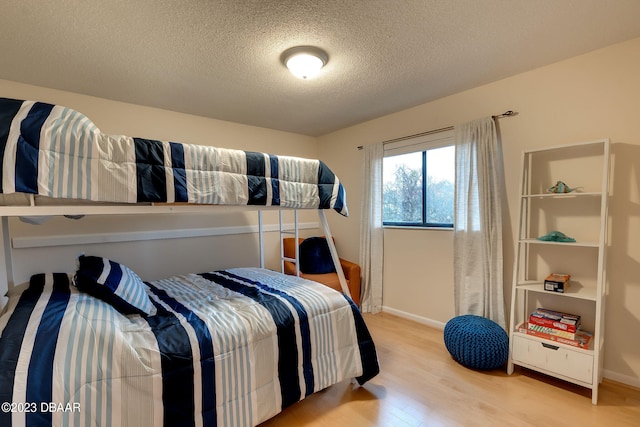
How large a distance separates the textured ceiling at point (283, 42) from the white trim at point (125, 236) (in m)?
1.26

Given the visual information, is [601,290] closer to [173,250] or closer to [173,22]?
[173,22]

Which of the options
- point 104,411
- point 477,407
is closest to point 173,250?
point 104,411

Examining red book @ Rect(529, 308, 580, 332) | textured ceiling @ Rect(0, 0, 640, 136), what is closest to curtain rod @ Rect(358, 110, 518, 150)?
textured ceiling @ Rect(0, 0, 640, 136)

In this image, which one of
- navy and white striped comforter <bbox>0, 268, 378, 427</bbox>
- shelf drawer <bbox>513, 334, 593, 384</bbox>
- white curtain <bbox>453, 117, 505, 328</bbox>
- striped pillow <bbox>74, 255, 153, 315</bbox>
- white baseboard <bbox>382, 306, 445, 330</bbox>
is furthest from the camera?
white baseboard <bbox>382, 306, 445, 330</bbox>

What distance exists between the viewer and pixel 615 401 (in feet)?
5.63

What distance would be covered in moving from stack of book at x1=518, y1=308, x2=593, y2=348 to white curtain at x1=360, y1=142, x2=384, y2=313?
4.81ft

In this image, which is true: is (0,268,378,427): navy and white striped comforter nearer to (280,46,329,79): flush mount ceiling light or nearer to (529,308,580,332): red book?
(529,308,580,332): red book

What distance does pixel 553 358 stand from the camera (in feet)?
6.10

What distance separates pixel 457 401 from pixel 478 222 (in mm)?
1415

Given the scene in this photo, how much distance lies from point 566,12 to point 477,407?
2339mm

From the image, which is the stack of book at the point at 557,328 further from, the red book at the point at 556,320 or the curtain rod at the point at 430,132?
the curtain rod at the point at 430,132

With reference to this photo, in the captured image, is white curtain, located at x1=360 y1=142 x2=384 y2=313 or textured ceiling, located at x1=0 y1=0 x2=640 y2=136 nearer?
textured ceiling, located at x1=0 y1=0 x2=640 y2=136

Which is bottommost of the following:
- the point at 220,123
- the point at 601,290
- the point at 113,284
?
the point at 601,290

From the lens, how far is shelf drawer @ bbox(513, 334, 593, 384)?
5.72 ft
